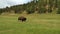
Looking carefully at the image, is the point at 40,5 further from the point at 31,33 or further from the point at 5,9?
the point at 31,33

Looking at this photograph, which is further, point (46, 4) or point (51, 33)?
point (46, 4)

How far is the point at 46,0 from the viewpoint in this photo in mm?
122750

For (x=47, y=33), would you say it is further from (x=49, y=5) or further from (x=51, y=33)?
(x=49, y=5)

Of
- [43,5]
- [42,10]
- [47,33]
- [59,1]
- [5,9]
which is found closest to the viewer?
[47,33]

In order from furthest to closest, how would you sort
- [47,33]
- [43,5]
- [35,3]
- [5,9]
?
[5,9]
[35,3]
[43,5]
[47,33]

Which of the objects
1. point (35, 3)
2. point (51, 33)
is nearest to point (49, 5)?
point (35, 3)

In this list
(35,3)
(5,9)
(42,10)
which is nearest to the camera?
(42,10)

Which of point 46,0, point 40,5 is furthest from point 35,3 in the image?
point 46,0

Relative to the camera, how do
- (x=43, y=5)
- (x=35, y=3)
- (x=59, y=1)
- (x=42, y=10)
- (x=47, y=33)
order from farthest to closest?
(x=35, y=3) < (x=43, y=5) < (x=42, y=10) < (x=59, y=1) < (x=47, y=33)

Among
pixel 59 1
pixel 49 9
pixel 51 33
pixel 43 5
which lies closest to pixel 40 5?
pixel 43 5

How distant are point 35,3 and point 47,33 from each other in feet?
398

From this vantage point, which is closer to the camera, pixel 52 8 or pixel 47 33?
pixel 47 33

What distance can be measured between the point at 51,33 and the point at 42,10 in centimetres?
9480

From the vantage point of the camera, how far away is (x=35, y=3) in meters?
146
